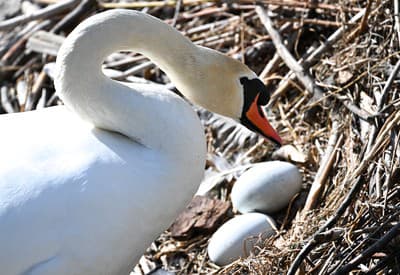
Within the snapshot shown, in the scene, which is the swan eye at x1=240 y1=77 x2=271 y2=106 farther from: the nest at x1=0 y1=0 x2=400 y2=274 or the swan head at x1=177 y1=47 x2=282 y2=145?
the nest at x1=0 y1=0 x2=400 y2=274

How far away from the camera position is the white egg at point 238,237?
3.51 m

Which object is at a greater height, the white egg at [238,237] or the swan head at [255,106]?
the swan head at [255,106]

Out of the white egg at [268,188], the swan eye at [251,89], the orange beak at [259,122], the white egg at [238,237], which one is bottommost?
the white egg at [238,237]

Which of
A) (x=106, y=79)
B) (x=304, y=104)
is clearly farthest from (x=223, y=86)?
(x=304, y=104)

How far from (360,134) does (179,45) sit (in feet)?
3.16

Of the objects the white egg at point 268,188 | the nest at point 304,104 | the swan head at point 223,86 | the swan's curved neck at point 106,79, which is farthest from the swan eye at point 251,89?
the white egg at point 268,188

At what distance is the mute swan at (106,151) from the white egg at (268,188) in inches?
20.3

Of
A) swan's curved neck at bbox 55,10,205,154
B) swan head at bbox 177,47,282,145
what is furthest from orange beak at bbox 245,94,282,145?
swan's curved neck at bbox 55,10,205,154

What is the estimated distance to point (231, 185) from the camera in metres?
4.02

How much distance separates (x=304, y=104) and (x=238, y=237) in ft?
2.92

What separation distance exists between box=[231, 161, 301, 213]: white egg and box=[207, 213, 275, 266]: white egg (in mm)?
78

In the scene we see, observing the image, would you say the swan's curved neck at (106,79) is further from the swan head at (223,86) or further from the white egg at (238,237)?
the white egg at (238,237)

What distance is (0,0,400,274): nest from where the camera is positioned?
314 centimetres

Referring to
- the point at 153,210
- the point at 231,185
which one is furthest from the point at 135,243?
the point at 231,185
